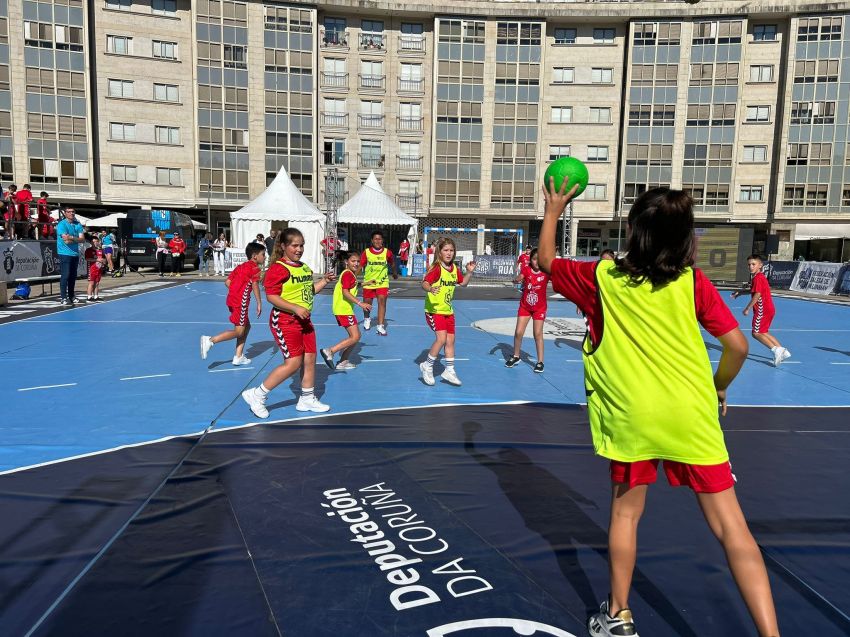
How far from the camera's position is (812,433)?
17.5 ft

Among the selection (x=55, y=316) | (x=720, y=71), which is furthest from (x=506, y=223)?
(x=55, y=316)

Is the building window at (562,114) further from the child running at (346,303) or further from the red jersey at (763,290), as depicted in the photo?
the child running at (346,303)

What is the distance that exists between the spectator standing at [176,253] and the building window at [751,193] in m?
39.7

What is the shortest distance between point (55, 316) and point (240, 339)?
641 centimetres

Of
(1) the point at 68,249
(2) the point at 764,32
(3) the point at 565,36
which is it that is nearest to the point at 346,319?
(1) the point at 68,249

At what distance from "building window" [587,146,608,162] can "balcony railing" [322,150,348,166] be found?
61.0 feet

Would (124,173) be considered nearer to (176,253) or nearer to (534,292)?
(176,253)

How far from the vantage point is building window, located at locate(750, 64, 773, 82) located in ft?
139

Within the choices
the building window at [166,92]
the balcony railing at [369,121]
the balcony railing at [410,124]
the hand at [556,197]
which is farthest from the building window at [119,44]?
the hand at [556,197]

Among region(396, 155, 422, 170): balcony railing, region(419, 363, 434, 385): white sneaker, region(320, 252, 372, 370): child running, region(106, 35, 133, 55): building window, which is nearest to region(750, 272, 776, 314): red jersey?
region(419, 363, 434, 385): white sneaker

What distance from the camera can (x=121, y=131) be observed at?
133 feet

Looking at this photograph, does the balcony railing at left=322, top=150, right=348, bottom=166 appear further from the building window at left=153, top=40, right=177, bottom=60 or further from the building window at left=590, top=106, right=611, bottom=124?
the building window at left=590, top=106, right=611, bottom=124

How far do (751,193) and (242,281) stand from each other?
151 feet

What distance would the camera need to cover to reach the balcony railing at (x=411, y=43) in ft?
141
